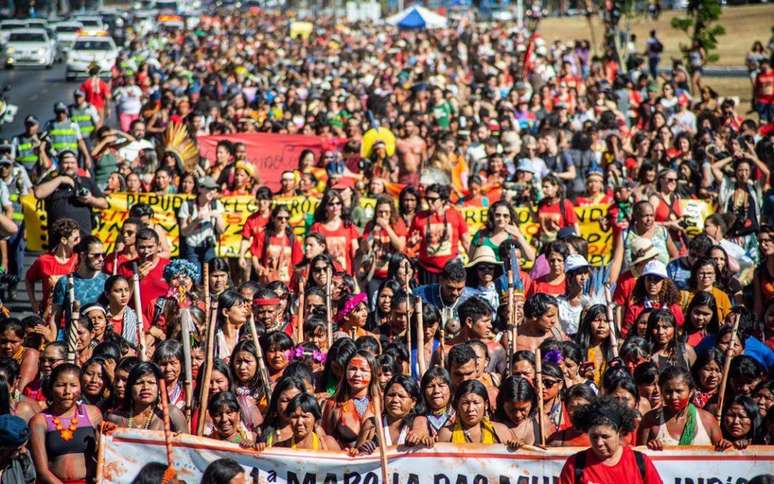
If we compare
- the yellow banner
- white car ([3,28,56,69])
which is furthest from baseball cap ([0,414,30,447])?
white car ([3,28,56,69])

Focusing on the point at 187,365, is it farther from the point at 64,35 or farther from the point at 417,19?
the point at 64,35

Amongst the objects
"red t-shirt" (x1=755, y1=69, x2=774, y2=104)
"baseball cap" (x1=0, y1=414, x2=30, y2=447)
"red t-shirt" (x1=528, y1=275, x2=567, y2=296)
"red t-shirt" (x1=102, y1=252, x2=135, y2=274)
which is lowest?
"red t-shirt" (x1=755, y1=69, x2=774, y2=104)

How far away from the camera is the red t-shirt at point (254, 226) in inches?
498

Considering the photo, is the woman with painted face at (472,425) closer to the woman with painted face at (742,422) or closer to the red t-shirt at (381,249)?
the woman with painted face at (742,422)

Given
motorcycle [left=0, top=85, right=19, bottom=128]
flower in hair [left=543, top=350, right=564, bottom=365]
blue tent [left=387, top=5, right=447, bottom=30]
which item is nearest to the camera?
flower in hair [left=543, top=350, right=564, bottom=365]

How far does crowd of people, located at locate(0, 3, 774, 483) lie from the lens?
312 inches

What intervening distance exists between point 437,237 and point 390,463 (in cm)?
480

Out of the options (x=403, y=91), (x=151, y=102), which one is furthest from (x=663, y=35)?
(x=151, y=102)

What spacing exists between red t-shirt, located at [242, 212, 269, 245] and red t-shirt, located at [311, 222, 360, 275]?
0.51 meters

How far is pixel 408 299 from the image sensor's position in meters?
9.74

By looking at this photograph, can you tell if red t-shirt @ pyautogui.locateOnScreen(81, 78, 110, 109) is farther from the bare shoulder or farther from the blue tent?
the blue tent

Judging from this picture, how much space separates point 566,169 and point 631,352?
742 centimetres

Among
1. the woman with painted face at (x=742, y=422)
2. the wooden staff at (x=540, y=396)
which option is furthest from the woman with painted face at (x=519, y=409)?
the woman with painted face at (x=742, y=422)

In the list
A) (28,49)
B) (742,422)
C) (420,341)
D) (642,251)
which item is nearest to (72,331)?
(420,341)
